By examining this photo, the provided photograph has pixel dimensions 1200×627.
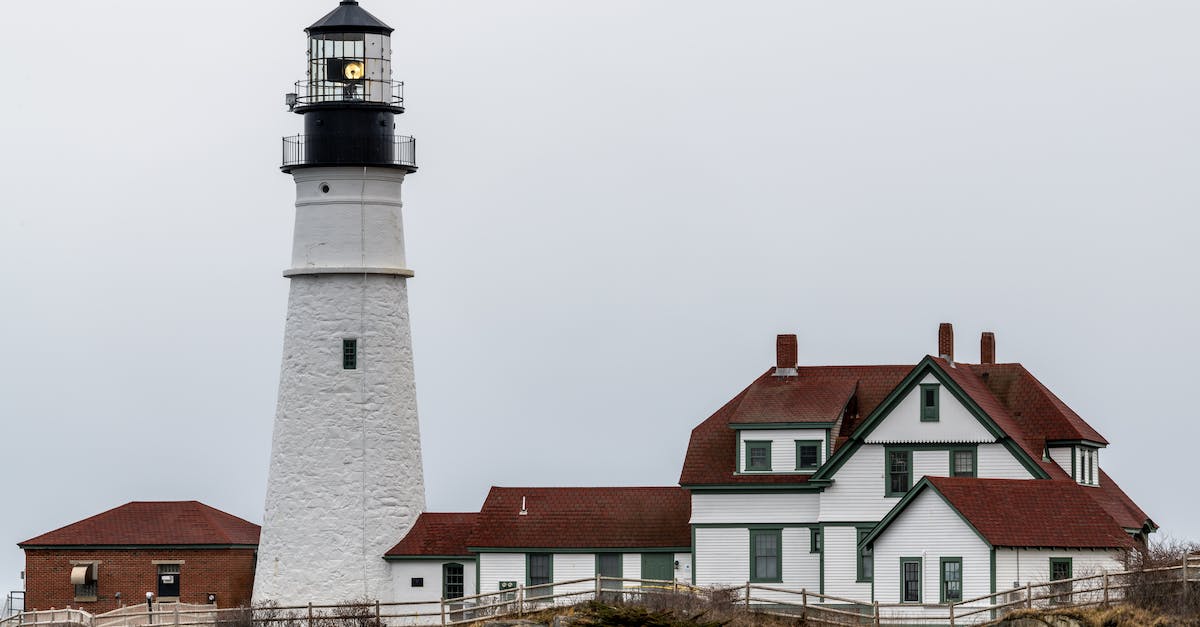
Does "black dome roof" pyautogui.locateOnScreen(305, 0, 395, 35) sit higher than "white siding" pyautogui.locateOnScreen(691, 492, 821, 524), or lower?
higher

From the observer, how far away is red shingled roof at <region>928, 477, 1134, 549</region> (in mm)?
57531

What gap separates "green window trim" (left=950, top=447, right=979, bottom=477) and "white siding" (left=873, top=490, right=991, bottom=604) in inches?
92.7

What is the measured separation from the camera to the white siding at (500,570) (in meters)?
63.1

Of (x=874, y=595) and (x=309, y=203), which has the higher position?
(x=309, y=203)

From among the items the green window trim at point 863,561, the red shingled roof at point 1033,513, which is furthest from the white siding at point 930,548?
the green window trim at point 863,561

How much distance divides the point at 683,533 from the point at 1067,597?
10.8 m

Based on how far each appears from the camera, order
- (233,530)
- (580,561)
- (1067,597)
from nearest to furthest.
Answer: (1067,597) < (580,561) < (233,530)

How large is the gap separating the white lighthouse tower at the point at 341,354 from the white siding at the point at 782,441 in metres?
8.21

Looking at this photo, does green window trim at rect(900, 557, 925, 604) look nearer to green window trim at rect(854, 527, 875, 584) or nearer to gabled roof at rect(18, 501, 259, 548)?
green window trim at rect(854, 527, 875, 584)

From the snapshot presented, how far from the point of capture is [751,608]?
5928 cm

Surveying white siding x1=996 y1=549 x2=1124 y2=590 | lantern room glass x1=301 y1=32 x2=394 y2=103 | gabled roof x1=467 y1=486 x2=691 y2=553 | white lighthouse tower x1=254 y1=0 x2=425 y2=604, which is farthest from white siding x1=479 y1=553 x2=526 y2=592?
white siding x1=996 y1=549 x2=1124 y2=590

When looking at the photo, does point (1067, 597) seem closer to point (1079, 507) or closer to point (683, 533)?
point (1079, 507)

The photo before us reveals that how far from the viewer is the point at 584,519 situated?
63.8m

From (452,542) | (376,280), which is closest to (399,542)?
(452,542)
